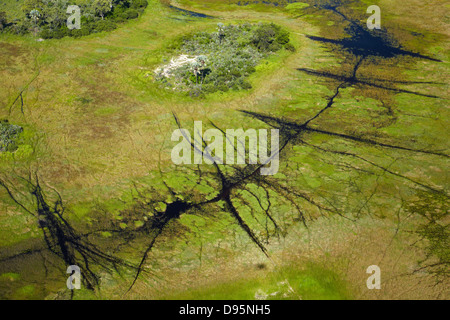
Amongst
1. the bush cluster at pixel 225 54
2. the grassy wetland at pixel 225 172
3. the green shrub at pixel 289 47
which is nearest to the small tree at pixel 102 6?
the grassy wetland at pixel 225 172

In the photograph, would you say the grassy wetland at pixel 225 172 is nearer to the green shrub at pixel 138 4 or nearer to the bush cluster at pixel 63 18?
the bush cluster at pixel 63 18

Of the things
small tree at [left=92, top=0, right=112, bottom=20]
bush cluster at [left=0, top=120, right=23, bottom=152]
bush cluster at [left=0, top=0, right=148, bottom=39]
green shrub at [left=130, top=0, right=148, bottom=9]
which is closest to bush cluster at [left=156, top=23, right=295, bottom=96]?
bush cluster at [left=0, top=0, right=148, bottom=39]

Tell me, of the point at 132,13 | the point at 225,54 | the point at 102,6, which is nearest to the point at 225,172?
the point at 225,54

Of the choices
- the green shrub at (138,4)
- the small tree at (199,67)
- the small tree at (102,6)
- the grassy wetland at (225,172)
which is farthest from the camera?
the green shrub at (138,4)

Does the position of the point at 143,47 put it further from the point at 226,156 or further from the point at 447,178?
the point at 447,178

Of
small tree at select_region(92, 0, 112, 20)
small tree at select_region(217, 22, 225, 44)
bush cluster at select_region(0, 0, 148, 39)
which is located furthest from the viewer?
small tree at select_region(92, 0, 112, 20)

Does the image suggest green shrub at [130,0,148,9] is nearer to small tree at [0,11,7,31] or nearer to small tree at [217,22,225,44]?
small tree at [217,22,225,44]
